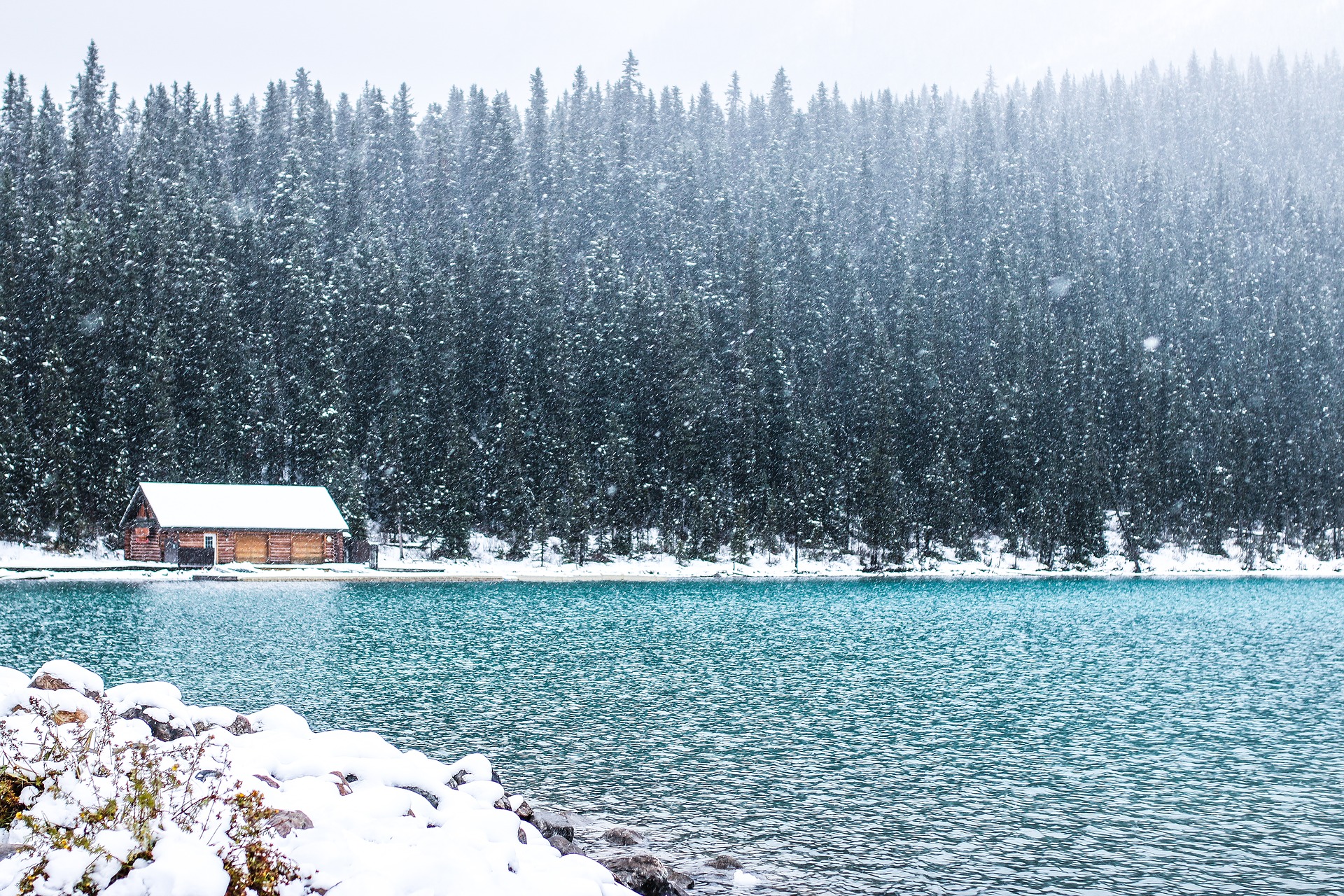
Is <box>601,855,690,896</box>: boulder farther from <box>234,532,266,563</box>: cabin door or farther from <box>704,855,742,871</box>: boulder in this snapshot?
<box>234,532,266,563</box>: cabin door

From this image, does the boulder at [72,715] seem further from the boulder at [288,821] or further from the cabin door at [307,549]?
the cabin door at [307,549]

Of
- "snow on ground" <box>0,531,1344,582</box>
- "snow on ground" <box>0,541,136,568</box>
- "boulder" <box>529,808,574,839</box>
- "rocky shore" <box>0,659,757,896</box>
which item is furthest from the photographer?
"snow on ground" <box>0,531,1344,582</box>

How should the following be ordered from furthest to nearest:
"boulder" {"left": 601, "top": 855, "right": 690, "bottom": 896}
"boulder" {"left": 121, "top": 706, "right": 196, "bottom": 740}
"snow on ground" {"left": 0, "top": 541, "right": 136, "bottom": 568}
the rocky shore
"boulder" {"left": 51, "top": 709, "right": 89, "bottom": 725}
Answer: "snow on ground" {"left": 0, "top": 541, "right": 136, "bottom": 568}
"boulder" {"left": 121, "top": 706, "right": 196, "bottom": 740}
"boulder" {"left": 601, "top": 855, "right": 690, "bottom": 896}
"boulder" {"left": 51, "top": 709, "right": 89, "bottom": 725}
the rocky shore

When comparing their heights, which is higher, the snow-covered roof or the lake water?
the snow-covered roof

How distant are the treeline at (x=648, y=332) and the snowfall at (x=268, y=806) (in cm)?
6982

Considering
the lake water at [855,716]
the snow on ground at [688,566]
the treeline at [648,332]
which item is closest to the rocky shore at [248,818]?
the lake water at [855,716]

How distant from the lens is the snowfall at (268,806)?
7.91 metres

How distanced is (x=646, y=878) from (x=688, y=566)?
77.9 meters

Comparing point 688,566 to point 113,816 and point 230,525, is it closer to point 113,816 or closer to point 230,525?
point 230,525

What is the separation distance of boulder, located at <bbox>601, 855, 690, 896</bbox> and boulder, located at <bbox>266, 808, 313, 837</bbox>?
147 inches

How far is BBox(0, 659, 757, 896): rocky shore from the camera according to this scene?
7.98m

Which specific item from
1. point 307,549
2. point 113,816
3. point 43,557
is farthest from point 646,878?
point 43,557

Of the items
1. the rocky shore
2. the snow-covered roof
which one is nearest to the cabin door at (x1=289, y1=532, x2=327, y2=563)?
the snow-covered roof

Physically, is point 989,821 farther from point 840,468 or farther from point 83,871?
point 840,468
